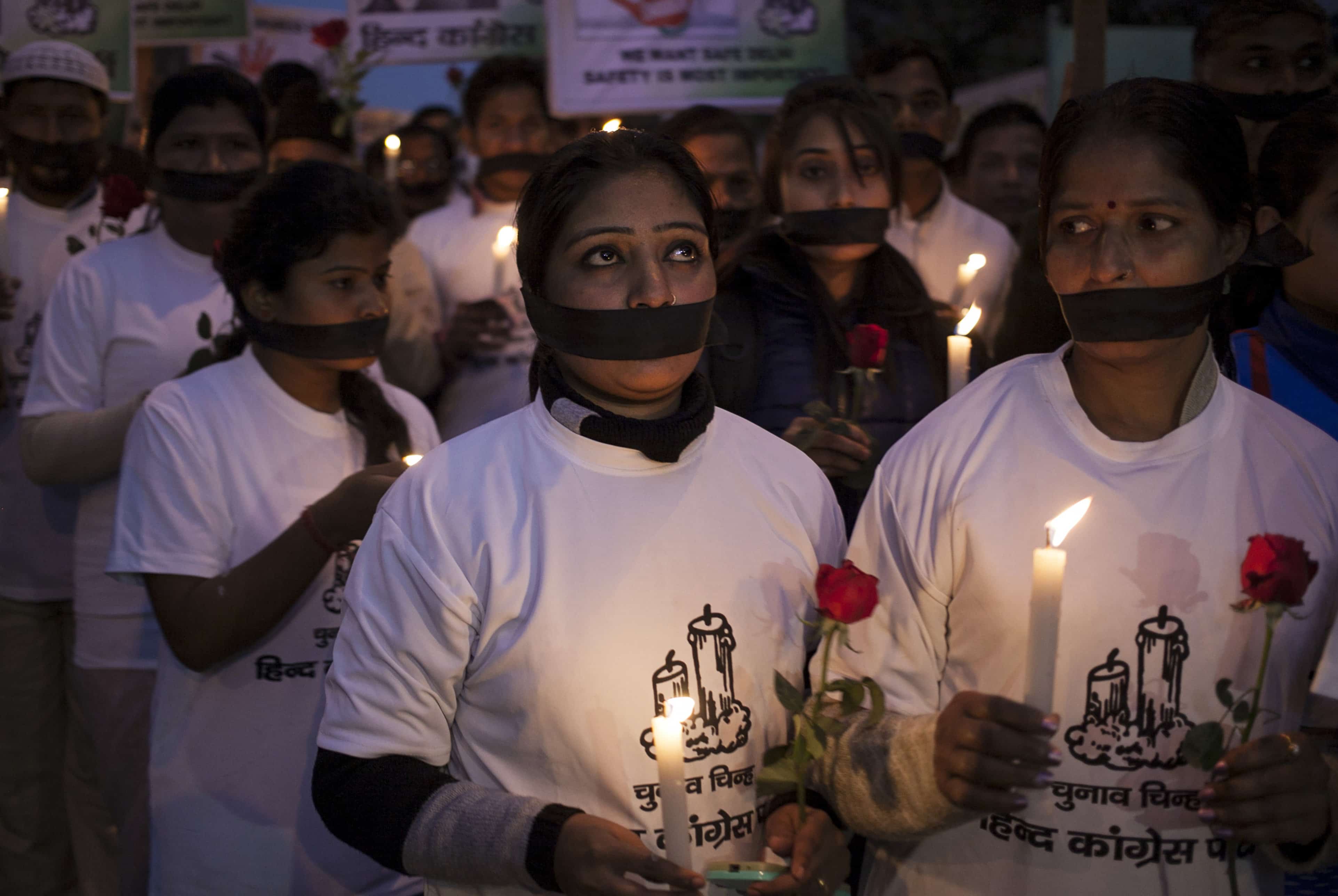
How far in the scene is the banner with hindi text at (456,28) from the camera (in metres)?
7.08

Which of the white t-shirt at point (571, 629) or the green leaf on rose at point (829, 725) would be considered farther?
the white t-shirt at point (571, 629)

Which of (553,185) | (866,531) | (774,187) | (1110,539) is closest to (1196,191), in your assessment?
(1110,539)

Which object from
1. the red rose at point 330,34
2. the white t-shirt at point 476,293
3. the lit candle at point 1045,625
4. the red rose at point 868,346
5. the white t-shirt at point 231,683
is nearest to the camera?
the lit candle at point 1045,625

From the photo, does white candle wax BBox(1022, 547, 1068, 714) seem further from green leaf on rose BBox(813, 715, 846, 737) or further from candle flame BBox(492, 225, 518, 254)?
candle flame BBox(492, 225, 518, 254)

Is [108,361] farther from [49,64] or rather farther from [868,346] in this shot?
[868,346]

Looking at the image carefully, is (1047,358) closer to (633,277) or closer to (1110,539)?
(1110,539)

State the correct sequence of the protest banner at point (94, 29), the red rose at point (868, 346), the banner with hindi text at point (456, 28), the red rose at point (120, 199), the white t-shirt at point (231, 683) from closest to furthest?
the red rose at point (868, 346) → the white t-shirt at point (231, 683) → the red rose at point (120, 199) → the protest banner at point (94, 29) → the banner with hindi text at point (456, 28)

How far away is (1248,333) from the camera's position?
3.09m

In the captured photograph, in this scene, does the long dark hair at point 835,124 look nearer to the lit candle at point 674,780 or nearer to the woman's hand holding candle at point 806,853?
the woman's hand holding candle at point 806,853

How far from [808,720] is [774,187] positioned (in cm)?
233

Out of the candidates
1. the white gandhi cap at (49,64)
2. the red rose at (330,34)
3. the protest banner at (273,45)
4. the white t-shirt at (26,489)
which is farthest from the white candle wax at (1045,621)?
the protest banner at (273,45)

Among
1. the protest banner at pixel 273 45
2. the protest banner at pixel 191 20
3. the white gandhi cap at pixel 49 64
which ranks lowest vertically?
the white gandhi cap at pixel 49 64

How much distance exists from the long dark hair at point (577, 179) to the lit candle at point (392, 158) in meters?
4.96

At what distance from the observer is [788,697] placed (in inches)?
79.0
